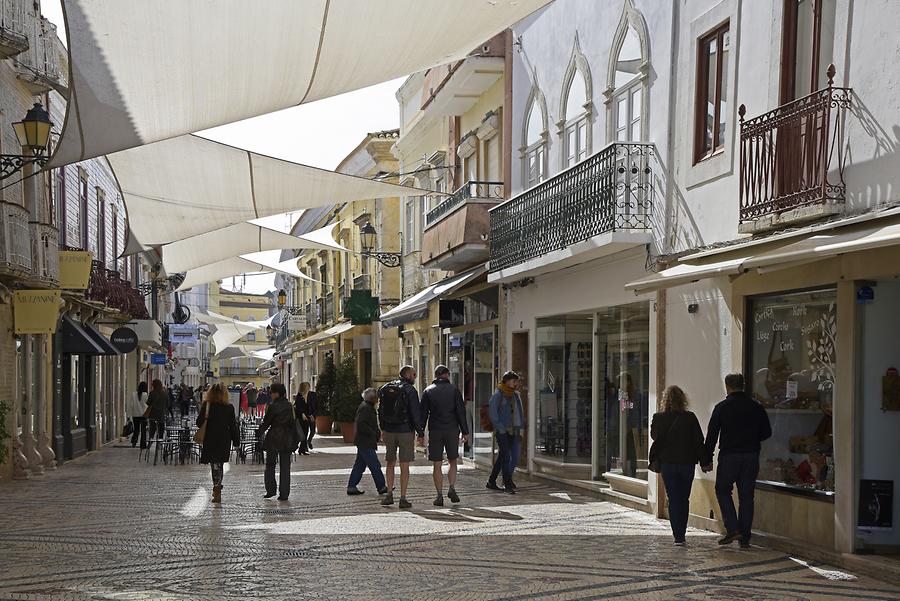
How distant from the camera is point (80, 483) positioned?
1886 cm

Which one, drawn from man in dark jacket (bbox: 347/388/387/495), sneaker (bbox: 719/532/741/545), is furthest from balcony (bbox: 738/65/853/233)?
man in dark jacket (bbox: 347/388/387/495)

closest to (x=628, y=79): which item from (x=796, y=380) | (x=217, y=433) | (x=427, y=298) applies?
(x=796, y=380)

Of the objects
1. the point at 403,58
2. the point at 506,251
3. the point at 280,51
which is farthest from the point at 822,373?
the point at 506,251

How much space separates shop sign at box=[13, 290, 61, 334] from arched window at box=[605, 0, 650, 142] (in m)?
9.76

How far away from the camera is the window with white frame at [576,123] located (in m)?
17.5

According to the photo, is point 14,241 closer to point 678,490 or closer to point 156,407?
point 156,407

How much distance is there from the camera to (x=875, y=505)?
10000mm

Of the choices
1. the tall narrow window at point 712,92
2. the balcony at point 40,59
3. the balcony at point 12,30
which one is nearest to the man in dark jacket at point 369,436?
the tall narrow window at point 712,92

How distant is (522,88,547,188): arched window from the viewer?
19562mm

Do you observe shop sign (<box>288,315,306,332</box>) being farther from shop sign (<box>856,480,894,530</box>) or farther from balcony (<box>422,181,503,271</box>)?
shop sign (<box>856,480,894,530</box>)

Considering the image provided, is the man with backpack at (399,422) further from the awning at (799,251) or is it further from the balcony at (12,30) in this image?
the balcony at (12,30)

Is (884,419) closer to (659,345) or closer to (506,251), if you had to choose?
(659,345)

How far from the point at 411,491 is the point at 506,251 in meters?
4.60

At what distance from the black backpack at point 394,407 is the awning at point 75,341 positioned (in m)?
10.9
